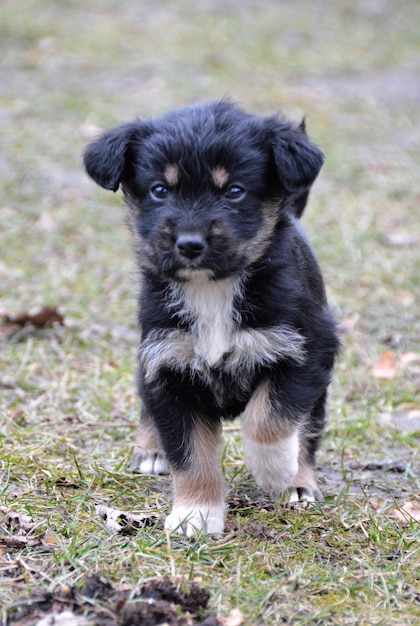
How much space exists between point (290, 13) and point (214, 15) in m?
1.56

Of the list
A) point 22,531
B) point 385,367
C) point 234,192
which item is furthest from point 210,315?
point 385,367

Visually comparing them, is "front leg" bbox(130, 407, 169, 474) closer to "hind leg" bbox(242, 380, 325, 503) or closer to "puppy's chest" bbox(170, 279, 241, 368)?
"hind leg" bbox(242, 380, 325, 503)

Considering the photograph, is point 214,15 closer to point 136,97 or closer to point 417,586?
point 136,97

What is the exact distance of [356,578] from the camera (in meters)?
3.47

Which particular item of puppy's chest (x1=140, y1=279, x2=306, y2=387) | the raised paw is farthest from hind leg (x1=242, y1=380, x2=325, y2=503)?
puppy's chest (x1=140, y1=279, x2=306, y2=387)

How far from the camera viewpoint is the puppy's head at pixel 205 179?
3.68 meters

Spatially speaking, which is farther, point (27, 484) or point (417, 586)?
point (27, 484)

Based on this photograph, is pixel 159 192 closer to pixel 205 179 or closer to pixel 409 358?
pixel 205 179

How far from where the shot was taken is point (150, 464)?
4754 mm

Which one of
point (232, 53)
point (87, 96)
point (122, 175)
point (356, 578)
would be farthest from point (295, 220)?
point (232, 53)

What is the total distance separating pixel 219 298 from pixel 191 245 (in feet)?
1.25

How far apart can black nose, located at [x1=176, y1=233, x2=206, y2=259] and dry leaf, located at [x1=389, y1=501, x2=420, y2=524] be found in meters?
1.47

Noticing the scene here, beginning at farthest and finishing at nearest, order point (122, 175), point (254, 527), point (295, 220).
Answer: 1. point (295, 220)
2. point (122, 175)
3. point (254, 527)

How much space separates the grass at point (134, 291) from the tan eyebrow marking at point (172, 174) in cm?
140
